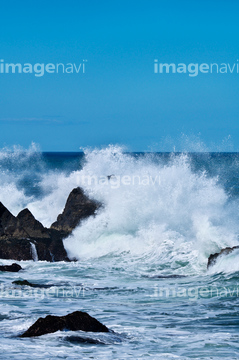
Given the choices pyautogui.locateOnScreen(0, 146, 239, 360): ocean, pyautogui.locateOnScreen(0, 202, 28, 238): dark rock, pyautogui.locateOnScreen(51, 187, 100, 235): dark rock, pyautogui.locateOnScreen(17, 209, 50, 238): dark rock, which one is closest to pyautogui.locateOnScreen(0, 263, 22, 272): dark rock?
pyautogui.locateOnScreen(0, 146, 239, 360): ocean

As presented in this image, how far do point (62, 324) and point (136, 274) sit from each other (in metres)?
6.53

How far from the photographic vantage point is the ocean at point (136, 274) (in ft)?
27.0

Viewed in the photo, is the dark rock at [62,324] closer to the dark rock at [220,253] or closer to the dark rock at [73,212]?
the dark rock at [220,253]

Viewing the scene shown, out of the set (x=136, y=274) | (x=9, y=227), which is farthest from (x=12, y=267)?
(x=136, y=274)

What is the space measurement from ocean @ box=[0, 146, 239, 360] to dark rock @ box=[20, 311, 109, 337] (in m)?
0.12

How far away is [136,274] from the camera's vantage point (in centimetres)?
1491

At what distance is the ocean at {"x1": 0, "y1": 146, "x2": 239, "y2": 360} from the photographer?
8.24 meters

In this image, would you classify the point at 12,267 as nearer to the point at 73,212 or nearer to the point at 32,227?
the point at 32,227

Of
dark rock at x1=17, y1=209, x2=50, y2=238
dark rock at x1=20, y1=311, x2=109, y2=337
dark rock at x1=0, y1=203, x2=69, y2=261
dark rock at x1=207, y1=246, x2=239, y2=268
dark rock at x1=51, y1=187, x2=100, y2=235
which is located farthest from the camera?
dark rock at x1=51, y1=187, x2=100, y2=235

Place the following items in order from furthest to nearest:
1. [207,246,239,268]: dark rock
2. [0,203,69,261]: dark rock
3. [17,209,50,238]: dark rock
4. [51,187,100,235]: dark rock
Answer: [51,187,100,235]: dark rock < [17,209,50,238]: dark rock < [0,203,69,261]: dark rock < [207,246,239,268]: dark rock

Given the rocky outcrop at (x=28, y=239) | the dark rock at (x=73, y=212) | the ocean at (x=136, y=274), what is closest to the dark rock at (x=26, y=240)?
the rocky outcrop at (x=28, y=239)

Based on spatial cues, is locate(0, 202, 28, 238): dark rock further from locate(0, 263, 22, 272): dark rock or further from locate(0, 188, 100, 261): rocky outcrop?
locate(0, 263, 22, 272): dark rock

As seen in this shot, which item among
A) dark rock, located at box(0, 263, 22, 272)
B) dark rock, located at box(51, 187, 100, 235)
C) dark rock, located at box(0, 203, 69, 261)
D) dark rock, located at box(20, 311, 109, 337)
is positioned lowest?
dark rock, located at box(20, 311, 109, 337)

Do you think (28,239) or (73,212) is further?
(73,212)
